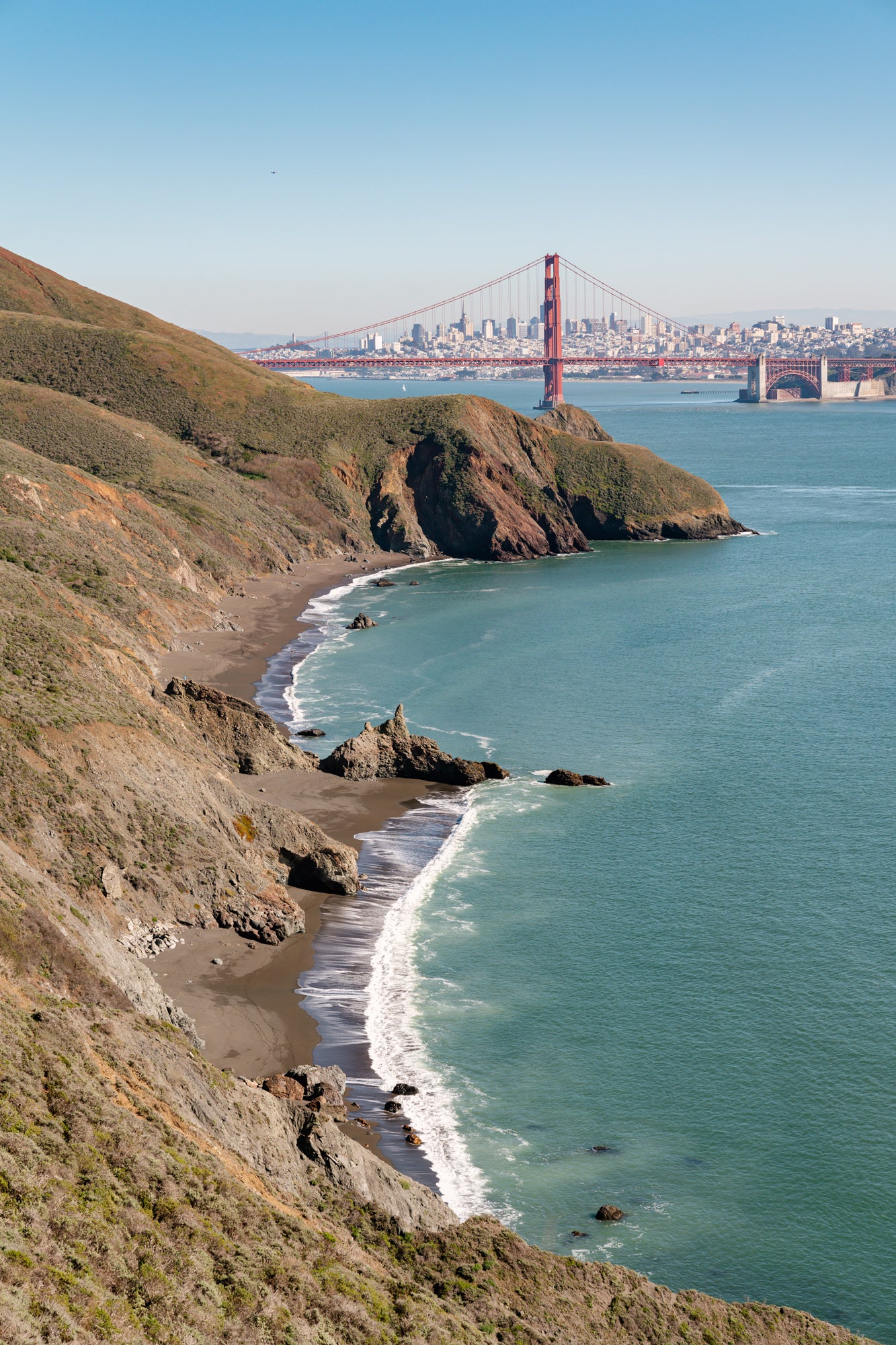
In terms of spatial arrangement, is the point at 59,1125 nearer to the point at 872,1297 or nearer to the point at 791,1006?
the point at 872,1297

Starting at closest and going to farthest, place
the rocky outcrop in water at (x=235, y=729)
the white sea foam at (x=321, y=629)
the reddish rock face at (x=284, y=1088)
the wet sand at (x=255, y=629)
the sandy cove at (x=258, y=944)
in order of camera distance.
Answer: the reddish rock face at (x=284, y=1088) → the sandy cove at (x=258, y=944) → the rocky outcrop in water at (x=235, y=729) → the white sea foam at (x=321, y=629) → the wet sand at (x=255, y=629)

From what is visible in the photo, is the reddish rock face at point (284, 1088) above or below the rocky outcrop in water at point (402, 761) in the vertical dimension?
below

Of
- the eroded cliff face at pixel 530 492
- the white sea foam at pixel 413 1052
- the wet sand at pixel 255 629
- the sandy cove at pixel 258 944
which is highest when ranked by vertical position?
the eroded cliff face at pixel 530 492

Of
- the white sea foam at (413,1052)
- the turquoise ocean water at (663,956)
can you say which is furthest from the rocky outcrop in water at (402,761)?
the white sea foam at (413,1052)

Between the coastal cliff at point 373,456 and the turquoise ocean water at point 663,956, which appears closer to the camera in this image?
the turquoise ocean water at point 663,956

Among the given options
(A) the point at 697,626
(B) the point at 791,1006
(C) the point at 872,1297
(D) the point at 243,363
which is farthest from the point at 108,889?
(D) the point at 243,363

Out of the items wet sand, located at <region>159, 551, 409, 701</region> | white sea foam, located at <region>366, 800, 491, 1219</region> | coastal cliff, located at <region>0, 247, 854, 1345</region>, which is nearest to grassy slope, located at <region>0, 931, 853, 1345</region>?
coastal cliff, located at <region>0, 247, 854, 1345</region>

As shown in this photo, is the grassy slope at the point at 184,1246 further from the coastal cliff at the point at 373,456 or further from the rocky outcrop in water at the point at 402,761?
the coastal cliff at the point at 373,456
